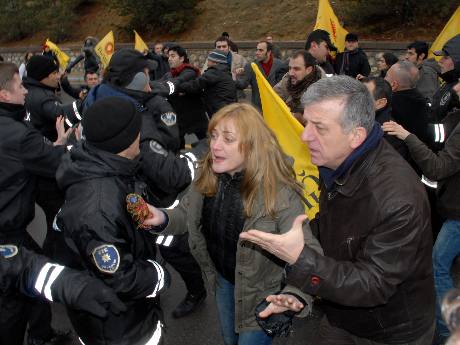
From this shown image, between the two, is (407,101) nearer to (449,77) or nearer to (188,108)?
(449,77)

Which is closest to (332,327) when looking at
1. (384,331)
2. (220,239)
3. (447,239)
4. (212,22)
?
(384,331)

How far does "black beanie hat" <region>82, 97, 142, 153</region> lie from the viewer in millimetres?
2402

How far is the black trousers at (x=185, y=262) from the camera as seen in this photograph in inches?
154

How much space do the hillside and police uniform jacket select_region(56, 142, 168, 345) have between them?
13376 millimetres

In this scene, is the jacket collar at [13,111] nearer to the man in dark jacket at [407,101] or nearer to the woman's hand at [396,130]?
the woman's hand at [396,130]

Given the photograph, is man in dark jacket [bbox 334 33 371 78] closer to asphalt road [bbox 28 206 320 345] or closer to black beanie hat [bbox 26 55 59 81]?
black beanie hat [bbox 26 55 59 81]

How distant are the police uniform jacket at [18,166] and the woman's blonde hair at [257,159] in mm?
1433

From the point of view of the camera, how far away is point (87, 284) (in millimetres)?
2332

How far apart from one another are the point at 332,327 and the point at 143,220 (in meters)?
1.12

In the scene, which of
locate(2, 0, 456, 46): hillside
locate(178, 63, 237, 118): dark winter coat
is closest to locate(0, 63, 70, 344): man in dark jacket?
locate(178, 63, 237, 118): dark winter coat

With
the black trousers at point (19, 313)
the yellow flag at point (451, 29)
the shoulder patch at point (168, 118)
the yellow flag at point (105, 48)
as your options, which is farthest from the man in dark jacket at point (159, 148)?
the yellow flag at point (105, 48)

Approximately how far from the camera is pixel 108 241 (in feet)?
7.37

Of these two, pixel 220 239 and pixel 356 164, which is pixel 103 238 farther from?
pixel 356 164

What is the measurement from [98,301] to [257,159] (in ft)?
3.50
